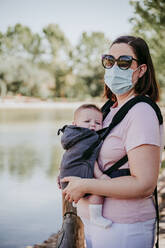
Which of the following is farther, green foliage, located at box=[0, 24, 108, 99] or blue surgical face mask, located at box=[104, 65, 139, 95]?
green foliage, located at box=[0, 24, 108, 99]

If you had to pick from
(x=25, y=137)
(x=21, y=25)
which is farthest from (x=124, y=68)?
(x=21, y=25)

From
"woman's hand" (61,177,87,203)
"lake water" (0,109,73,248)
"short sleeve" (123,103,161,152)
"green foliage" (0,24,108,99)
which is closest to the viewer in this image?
"short sleeve" (123,103,161,152)

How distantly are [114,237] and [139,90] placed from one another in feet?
2.06

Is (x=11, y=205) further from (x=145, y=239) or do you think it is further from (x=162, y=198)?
(x=145, y=239)

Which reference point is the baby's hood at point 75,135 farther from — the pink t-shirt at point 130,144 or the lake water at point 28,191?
the lake water at point 28,191

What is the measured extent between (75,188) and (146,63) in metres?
0.61

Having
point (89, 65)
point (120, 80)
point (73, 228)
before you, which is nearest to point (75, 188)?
point (120, 80)

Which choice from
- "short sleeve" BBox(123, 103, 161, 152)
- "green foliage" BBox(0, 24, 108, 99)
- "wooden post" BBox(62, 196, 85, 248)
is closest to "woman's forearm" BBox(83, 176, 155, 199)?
"short sleeve" BBox(123, 103, 161, 152)

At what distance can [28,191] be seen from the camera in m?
9.80

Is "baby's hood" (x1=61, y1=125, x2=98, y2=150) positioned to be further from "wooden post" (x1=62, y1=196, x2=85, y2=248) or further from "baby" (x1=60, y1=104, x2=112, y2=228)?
"wooden post" (x1=62, y1=196, x2=85, y2=248)

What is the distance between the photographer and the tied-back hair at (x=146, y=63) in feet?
5.26

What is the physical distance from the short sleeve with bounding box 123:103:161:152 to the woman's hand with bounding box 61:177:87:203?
0.23m

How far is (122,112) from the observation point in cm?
150

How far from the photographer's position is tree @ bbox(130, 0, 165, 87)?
727 centimetres
